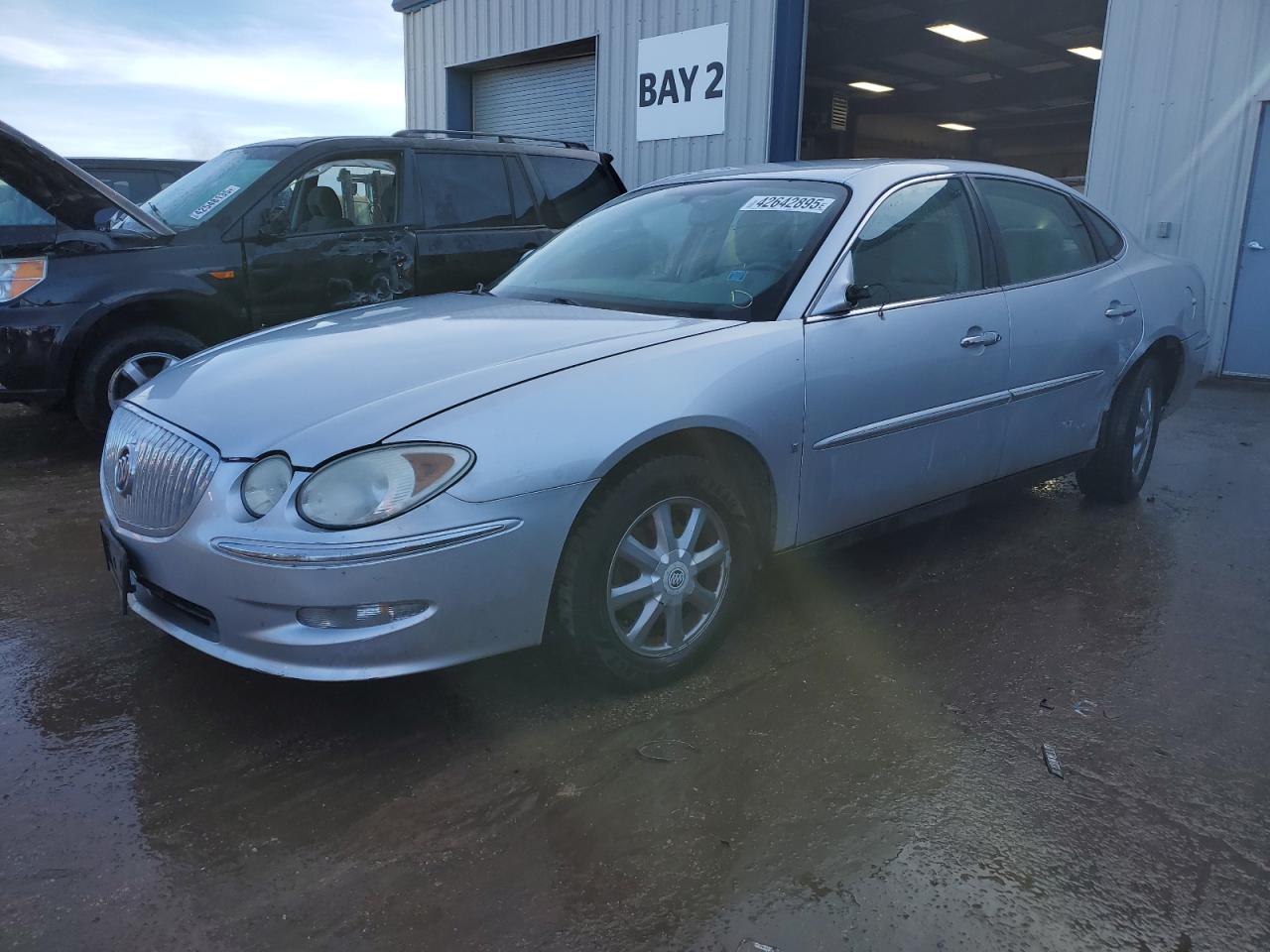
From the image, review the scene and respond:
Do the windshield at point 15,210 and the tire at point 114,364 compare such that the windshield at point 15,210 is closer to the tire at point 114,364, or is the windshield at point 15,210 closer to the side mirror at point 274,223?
the tire at point 114,364

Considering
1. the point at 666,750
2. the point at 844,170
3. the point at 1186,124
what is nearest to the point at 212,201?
the point at 844,170

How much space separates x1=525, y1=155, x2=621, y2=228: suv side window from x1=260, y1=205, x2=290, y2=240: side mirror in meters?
1.83

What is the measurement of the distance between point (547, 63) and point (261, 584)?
12159 millimetres

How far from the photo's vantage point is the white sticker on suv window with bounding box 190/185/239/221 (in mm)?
5805

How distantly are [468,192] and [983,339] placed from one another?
397 cm

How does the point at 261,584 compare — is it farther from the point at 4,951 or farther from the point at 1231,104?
the point at 1231,104

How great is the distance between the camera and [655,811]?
2.38 meters

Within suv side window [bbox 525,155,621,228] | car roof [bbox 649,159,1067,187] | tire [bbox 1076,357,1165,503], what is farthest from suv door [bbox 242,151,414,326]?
tire [bbox 1076,357,1165,503]

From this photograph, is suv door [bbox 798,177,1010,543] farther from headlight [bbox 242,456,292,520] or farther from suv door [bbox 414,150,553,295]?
suv door [bbox 414,150,553,295]

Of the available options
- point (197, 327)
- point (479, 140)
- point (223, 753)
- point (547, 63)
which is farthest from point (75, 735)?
point (547, 63)

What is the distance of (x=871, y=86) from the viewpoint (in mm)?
19219

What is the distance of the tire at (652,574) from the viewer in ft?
8.70

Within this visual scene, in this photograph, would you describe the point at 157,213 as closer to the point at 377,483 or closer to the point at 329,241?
the point at 329,241

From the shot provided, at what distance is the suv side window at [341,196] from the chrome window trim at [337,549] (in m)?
4.02
